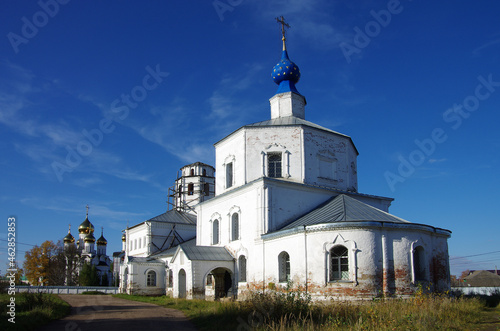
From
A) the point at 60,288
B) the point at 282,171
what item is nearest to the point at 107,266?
the point at 60,288

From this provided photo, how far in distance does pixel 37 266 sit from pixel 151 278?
24353 mm

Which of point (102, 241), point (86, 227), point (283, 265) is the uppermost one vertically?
point (86, 227)

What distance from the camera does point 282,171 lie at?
756 inches

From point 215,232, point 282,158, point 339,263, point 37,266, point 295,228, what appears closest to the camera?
point 339,263

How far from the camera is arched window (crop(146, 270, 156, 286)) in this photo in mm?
27781

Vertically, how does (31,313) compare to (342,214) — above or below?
below

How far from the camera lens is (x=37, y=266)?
45.6 m

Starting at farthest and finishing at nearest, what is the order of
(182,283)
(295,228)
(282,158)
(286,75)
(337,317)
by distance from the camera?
(286,75) → (182,283) → (282,158) → (295,228) → (337,317)

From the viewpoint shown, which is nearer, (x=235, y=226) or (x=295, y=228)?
(x=295, y=228)

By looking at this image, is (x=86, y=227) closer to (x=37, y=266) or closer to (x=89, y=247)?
(x=89, y=247)

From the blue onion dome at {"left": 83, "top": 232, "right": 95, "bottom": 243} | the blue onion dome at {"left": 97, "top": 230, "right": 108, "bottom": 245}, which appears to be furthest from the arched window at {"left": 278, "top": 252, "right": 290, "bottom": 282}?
the blue onion dome at {"left": 97, "top": 230, "right": 108, "bottom": 245}

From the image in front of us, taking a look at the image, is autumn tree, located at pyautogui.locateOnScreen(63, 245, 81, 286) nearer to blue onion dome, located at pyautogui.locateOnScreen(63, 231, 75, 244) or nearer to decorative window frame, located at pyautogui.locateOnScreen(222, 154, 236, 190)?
blue onion dome, located at pyautogui.locateOnScreen(63, 231, 75, 244)

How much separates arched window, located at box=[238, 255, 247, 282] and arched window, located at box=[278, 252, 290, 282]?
8.17 feet

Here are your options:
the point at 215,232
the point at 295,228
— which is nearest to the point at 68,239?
the point at 215,232
